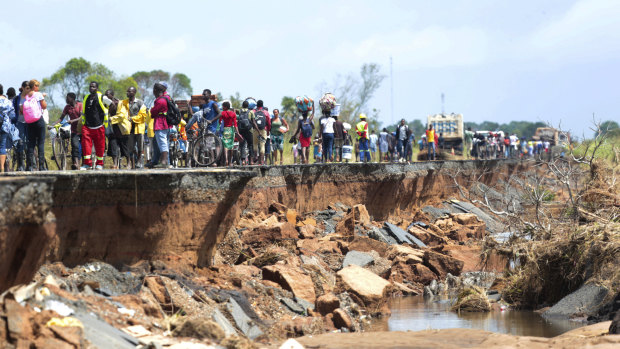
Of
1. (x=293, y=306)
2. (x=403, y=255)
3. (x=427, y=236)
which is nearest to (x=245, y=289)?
(x=293, y=306)

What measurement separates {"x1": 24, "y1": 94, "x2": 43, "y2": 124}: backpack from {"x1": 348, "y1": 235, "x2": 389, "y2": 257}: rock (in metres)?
6.45

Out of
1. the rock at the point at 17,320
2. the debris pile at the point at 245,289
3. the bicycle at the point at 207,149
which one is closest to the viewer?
the rock at the point at 17,320

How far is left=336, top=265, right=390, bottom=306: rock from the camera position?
13266 millimetres

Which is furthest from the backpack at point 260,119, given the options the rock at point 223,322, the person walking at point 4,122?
the rock at point 223,322

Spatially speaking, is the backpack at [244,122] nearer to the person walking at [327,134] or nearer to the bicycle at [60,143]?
the person walking at [327,134]

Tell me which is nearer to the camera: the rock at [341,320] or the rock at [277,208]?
the rock at [341,320]

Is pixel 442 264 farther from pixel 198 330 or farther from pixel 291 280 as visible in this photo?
pixel 198 330

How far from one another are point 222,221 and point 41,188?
14.5 feet

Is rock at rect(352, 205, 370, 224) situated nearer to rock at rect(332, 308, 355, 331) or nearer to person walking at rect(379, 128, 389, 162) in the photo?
rock at rect(332, 308, 355, 331)

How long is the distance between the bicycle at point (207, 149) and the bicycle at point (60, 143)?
2711 millimetres

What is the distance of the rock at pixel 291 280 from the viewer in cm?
1228

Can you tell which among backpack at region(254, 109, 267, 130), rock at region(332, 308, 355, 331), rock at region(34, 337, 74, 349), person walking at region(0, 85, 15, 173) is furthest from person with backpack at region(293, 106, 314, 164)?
rock at region(34, 337, 74, 349)

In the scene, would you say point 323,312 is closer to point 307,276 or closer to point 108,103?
point 307,276

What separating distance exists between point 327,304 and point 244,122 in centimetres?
990
